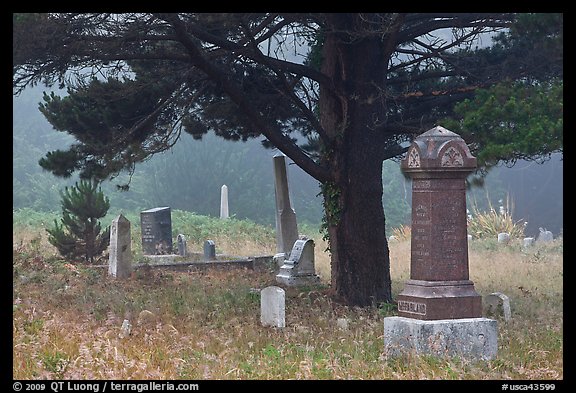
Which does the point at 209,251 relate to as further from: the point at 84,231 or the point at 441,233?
the point at 441,233

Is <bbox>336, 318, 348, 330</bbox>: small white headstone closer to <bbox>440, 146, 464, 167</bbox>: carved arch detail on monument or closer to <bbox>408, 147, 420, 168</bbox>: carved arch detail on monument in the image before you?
<bbox>408, 147, 420, 168</bbox>: carved arch detail on monument

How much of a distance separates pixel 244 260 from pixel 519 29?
37.8 ft

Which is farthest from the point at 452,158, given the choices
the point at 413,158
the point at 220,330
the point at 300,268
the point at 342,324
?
the point at 300,268

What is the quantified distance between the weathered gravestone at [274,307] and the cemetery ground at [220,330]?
0.65 feet

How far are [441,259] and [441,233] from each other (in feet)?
0.95

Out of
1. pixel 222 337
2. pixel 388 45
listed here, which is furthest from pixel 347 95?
pixel 222 337

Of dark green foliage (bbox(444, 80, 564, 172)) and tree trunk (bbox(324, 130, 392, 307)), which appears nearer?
dark green foliage (bbox(444, 80, 564, 172))

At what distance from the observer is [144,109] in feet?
55.2

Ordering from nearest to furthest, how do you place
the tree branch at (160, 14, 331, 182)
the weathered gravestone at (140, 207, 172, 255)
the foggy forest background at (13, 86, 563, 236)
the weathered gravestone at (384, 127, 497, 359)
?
the weathered gravestone at (384, 127, 497, 359) < the tree branch at (160, 14, 331, 182) < the weathered gravestone at (140, 207, 172, 255) < the foggy forest background at (13, 86, 563, 236)

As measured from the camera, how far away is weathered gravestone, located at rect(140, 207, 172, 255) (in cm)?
2617

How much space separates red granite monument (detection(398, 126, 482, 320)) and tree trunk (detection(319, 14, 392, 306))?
4.46 m

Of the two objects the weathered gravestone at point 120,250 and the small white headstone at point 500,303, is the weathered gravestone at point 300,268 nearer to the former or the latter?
the weathered gravestone at point 120,250

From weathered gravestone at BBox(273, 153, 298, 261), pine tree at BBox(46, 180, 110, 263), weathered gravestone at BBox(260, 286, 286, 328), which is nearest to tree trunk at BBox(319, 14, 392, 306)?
weathered gravestone at BBox(260, 286, 286, 328)
